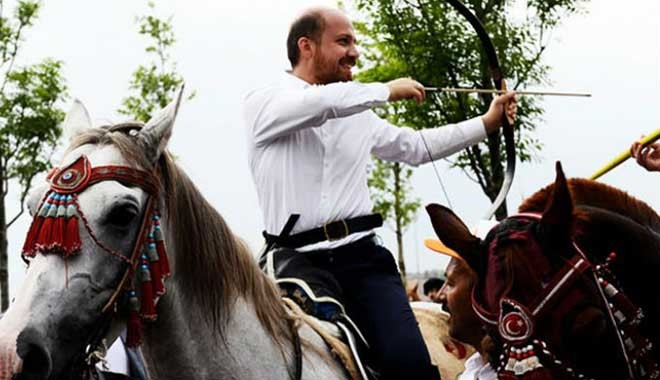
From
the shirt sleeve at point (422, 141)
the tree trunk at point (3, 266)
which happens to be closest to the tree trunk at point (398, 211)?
the tree trunk at point (3, 266)

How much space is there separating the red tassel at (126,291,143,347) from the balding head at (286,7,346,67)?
2151 millimetres

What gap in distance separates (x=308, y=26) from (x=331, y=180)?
924 mm

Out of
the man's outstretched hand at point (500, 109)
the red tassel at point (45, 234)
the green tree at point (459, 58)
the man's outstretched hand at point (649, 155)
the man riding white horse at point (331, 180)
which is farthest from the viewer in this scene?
the green tree at point (459, 58)

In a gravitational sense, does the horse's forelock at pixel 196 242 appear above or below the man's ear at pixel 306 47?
below

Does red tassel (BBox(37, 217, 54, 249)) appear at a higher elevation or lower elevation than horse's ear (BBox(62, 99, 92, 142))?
lower

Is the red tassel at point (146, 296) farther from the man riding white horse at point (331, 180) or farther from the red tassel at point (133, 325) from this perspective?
the man riding white horse at point (331, 180)

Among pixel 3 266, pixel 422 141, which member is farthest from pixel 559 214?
pixel 3 266

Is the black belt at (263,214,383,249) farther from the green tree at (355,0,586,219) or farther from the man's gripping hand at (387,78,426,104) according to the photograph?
the green tree at (355,0,586,219)

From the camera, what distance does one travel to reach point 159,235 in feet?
14.4

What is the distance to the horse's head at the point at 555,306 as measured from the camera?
3.63 metres

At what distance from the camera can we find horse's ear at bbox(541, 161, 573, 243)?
3.68 meters

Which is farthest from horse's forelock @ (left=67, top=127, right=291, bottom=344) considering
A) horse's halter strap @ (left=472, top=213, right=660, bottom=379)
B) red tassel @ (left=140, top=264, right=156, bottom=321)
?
horse's halter strap @ (left=472, top=213, right=660, bottom=379)

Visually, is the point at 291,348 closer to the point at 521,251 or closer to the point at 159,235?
the point at 159,235

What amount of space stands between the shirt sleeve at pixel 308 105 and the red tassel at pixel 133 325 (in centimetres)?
146
